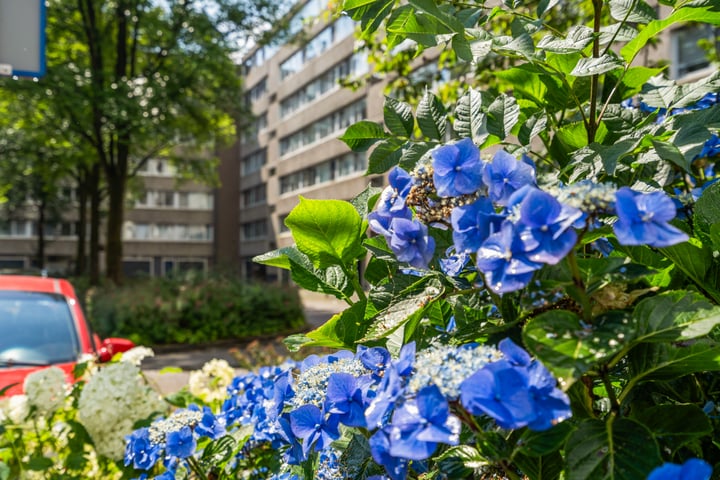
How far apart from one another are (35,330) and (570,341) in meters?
5.31

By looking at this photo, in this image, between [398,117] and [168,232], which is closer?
[398,117]

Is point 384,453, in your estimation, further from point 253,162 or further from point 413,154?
point 253,162

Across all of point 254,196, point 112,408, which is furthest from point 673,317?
point 254,196

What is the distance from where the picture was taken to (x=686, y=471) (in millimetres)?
573

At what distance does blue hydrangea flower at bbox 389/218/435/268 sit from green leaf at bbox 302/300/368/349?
247mm

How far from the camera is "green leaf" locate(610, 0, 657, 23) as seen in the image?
116 cm

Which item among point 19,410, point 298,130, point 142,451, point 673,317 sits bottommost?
point 19,410

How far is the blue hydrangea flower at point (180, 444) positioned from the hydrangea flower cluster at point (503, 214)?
77 centimetres

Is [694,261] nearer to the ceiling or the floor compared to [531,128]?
nearer to the floor

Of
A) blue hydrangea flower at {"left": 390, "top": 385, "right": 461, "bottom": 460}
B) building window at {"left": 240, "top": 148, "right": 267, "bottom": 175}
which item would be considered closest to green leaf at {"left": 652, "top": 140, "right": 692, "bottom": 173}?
blue hydrangea flower at {"left": 390, "top": 385, "right": 461, "bottom": 460}

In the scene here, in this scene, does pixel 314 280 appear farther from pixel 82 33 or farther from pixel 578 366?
pixel 82 33

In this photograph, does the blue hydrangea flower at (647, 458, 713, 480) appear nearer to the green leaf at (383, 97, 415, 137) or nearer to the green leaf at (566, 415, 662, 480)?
the green leaf at (566, 415, 662, 480)

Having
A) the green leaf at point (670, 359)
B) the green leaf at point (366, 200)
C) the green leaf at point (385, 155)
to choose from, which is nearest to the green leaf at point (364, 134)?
the green leaf at point (385, 155)

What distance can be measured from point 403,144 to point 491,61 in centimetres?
493
